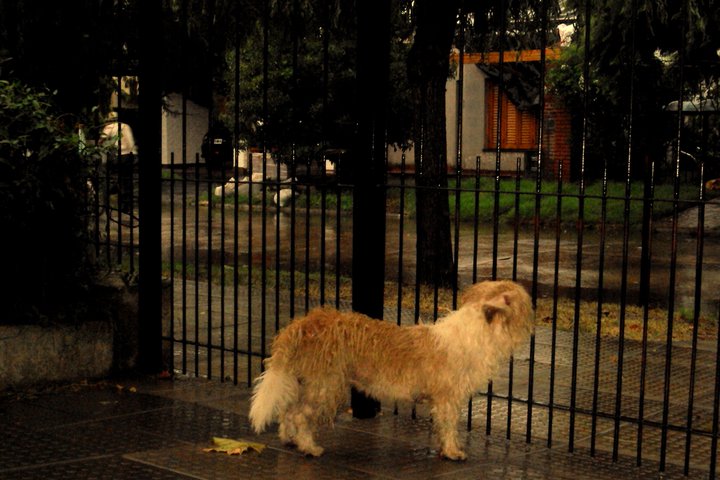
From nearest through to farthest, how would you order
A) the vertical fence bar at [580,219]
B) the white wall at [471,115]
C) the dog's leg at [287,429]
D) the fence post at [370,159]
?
the vertical fence bar at [580,219] → the dog's leg at [287,429] → the fence post at [370,159] → the white wall at [471,115]

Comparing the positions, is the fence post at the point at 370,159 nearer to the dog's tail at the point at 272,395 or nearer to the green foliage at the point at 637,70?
the dog's tail at the point at 272,395

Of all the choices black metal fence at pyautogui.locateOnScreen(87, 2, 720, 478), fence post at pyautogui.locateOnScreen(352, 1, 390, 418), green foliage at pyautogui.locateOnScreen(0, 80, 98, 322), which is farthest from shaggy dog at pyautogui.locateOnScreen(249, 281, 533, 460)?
green foliage at pyautogui.locateOnScreen(0, 80, 98, 322)

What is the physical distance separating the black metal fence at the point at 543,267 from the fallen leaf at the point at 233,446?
1.14 metres

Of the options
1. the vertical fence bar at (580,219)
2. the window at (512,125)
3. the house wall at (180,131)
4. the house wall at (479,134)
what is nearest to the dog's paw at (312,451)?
the vertical fence bar at (580,219)

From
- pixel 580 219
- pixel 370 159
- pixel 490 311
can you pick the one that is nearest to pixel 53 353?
pixel 370 159

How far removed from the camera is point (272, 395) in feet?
18.8

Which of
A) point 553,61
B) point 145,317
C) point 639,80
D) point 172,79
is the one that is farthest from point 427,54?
point 553,61

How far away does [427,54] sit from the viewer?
487 inches

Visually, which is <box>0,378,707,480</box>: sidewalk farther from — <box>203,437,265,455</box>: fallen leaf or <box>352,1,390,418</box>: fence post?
<box>352,1,390,418</box>: fence post

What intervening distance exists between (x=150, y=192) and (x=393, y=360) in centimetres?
286

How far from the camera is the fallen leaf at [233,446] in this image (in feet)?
19.4

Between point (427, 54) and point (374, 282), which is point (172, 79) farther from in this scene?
point (374, 282)

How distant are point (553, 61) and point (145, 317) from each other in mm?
22400

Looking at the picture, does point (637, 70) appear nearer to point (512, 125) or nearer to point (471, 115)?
point (512, 125)
